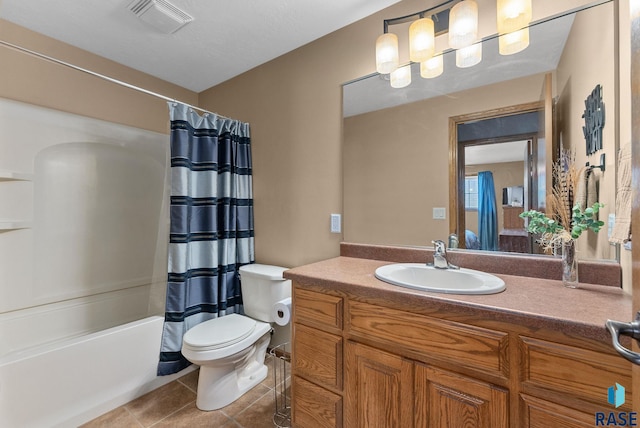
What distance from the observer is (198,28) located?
1780 mm

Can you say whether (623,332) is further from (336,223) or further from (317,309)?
(336,223)

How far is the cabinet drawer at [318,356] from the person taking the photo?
120 centimetres

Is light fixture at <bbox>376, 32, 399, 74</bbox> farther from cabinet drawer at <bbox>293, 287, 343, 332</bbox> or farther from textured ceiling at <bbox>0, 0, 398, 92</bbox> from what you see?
cabinet drawer at <bbox>293, 287, 343, 332</bbox>

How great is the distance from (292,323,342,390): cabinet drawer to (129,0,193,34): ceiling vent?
1.91 meters

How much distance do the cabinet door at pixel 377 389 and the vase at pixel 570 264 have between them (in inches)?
27.0

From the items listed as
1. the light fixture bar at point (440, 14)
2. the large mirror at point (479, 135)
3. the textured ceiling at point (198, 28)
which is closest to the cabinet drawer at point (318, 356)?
the large mirror at point (479, 135)

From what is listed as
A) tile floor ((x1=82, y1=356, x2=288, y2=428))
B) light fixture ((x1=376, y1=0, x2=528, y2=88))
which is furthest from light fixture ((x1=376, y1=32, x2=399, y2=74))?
tile floor ((x1=82, y1=356, x2=288, y2=428))

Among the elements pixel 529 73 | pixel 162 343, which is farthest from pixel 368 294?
pixel 162 343

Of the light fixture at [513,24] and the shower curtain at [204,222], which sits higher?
the light fixture at [513,24]

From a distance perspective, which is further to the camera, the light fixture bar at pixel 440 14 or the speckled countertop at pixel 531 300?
→ the light fixture bar at pixel 440 14

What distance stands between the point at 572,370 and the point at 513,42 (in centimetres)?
134

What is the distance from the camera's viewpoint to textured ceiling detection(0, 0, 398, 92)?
1591mm

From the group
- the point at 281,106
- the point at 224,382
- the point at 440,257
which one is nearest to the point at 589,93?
the point at 440,257

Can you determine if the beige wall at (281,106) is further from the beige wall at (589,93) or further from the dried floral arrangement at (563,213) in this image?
the dried floral arrangement at (563,213)
